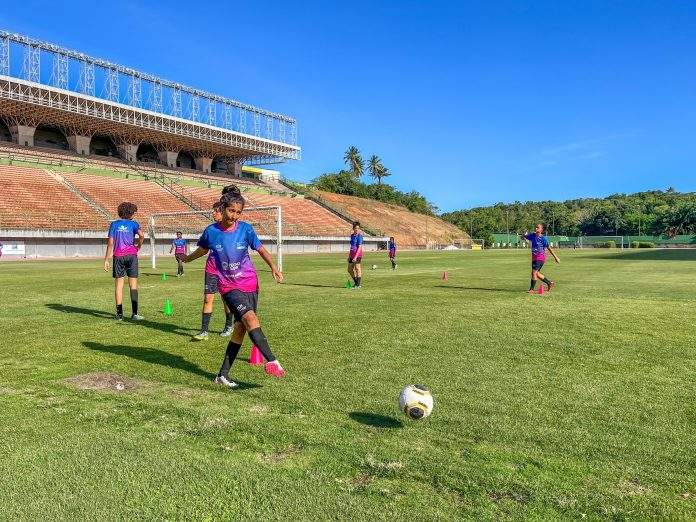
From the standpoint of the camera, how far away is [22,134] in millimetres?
58406

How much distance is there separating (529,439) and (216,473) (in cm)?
244

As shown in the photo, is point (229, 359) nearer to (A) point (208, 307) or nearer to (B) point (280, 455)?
(B) point (280, 455)

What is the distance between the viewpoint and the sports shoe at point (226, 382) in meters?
5.69

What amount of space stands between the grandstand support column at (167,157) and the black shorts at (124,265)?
68054 mm

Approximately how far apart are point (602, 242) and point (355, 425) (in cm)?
Answer: 11454

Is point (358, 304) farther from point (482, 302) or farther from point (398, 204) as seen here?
point (398, 204)

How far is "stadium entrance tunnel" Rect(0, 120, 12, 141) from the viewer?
59197mm

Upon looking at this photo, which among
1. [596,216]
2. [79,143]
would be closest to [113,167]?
[79,143]


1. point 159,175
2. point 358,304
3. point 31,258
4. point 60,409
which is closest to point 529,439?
point 60,409

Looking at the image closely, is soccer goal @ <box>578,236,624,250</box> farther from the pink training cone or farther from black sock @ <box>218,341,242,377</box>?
black sock @ <box>218,341,242,377</box>

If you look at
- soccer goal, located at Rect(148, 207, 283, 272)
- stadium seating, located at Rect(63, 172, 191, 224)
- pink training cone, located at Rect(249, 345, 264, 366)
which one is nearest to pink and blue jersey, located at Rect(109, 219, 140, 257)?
pink training cone, located at Rect(249, 345, 264, 366)

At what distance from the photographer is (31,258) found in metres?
42.3

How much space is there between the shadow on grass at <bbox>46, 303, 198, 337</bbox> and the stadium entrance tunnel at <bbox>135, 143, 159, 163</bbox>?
65.1 m

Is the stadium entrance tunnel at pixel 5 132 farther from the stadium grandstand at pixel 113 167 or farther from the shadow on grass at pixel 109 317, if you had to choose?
the shadow on grass at pixel 109 317
